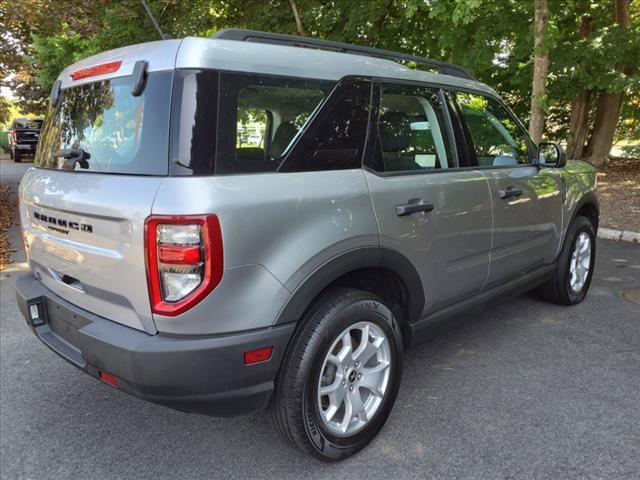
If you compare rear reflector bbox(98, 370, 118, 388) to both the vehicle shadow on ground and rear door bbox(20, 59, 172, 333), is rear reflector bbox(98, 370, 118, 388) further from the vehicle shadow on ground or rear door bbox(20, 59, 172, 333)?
the vehicle shadow on ground

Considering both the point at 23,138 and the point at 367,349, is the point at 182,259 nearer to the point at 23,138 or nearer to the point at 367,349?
the point at 367,349

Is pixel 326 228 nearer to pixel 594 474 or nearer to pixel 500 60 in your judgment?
pixel 594 474

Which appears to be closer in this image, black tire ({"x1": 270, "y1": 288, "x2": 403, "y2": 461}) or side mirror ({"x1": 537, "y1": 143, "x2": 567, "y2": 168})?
black tire ({"x1": 270, "y1": 288, "x2": 403, "y2": 461})

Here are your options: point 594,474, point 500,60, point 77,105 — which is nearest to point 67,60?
point 500,60

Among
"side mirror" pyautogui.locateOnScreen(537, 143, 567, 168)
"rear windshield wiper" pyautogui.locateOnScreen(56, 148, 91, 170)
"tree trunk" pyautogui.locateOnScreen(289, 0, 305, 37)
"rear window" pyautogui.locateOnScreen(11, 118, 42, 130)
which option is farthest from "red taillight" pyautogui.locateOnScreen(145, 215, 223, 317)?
"rear window" pyautogui.locateOnScreen(11, 118, 42, 130)

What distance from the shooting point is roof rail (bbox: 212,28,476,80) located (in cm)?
227

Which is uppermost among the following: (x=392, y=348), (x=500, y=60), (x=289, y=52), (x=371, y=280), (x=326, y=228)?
(x=500, y=60)

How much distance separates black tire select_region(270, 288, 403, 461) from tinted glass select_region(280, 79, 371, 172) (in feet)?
2.01

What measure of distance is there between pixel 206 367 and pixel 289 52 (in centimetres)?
140

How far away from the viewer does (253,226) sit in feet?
6.49

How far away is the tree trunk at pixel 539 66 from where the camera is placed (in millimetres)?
7266

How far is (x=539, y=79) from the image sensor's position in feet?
25.7

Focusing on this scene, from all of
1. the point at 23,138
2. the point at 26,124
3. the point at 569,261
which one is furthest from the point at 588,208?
the point at 26,124

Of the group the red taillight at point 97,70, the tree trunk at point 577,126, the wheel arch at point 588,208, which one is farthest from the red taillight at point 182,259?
the tree trunk at point 577,126
